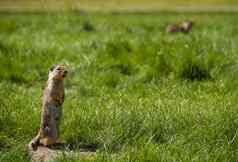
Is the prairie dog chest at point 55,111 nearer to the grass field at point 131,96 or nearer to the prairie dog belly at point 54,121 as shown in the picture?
the prairie dog belly at point 54,121

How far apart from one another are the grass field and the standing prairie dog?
231mm

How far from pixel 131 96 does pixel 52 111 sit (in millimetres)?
1995

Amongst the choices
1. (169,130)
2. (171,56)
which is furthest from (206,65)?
(169,130)

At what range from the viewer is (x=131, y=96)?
775 centimetres

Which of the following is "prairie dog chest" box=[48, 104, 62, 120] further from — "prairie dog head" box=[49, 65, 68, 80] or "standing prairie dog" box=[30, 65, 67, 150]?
"prairie dog head" box=[49, 65, 68, 80]

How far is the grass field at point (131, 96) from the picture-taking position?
5.62 m

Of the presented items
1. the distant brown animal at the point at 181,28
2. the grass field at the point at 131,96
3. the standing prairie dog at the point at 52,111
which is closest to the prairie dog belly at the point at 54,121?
the standing prairie dog at the point at 52,111

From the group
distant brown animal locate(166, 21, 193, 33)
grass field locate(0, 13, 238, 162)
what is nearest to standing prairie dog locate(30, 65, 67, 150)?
grass field locate(0, 13, 238, 162)

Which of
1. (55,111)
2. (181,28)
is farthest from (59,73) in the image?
(181,28)

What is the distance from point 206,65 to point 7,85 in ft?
8.86

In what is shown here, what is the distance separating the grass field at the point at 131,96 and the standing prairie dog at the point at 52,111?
0.23 meters

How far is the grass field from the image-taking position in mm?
5617

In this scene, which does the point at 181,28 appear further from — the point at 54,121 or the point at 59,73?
the point at 54,121

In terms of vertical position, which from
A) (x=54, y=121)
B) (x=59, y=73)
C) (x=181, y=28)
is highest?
(x=59, y=73)
